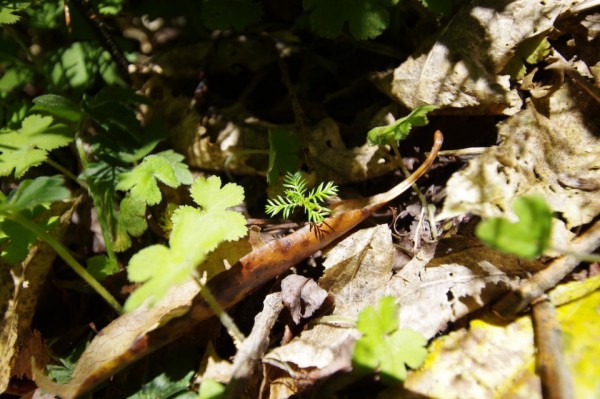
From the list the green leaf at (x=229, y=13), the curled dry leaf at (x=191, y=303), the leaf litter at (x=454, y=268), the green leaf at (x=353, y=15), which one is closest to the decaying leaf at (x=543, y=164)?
the leaf litter at (x=454, y=268)

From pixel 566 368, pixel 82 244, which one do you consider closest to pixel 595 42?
pixel 566 368

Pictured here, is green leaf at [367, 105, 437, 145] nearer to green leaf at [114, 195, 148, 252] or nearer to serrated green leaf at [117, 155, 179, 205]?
serrated green leaf at [117, 155, 179, 205]

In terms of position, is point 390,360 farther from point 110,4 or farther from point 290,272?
point 110,4

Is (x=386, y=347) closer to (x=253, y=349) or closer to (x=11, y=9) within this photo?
(x=253, y=349)

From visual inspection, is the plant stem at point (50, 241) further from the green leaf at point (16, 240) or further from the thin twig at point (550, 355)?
the thin twig at point (550, 355)

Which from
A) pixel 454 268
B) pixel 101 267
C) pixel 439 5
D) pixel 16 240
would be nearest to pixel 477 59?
pixel 439 5


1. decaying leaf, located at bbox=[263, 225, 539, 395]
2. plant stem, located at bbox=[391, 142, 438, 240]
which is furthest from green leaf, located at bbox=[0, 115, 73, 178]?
plant stem, located at bbox=[391, 142, 438, 240]
